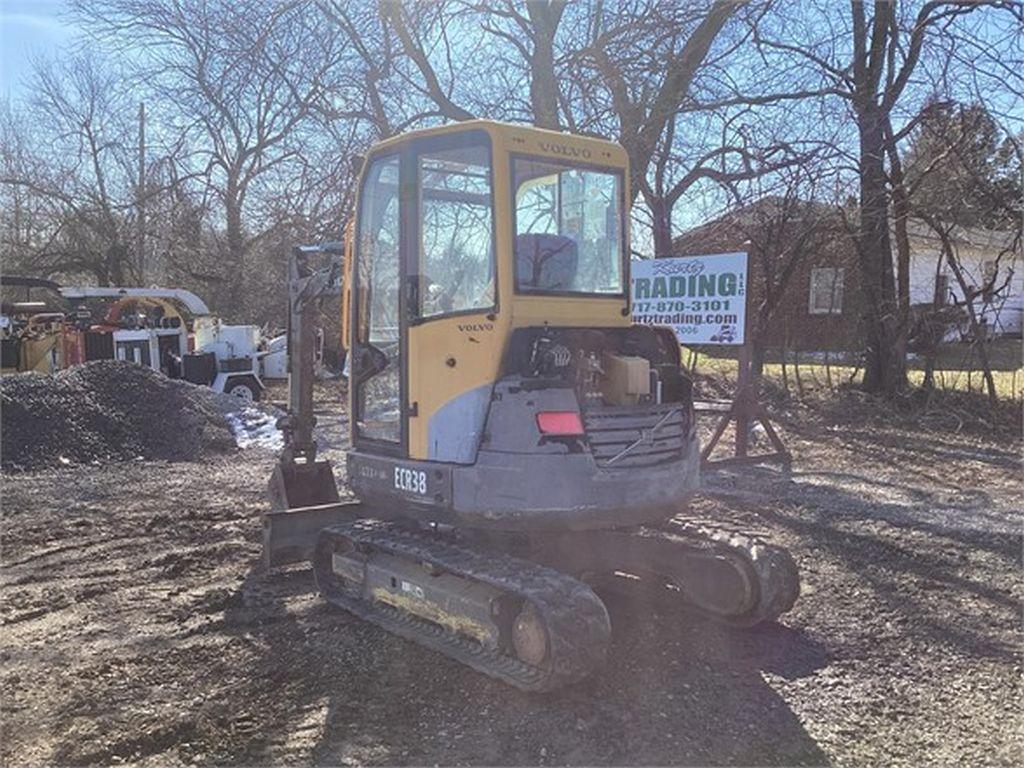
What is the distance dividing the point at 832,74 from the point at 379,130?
8518 millimetres

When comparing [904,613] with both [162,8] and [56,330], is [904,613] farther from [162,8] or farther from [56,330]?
[162,8]

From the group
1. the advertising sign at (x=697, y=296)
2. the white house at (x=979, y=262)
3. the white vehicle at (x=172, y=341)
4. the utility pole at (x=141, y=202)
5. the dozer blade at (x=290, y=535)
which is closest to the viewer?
the dozer blade at (x=290, y=535)

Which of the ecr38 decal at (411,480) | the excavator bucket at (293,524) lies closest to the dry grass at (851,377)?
the excavator bucket at (293,524)

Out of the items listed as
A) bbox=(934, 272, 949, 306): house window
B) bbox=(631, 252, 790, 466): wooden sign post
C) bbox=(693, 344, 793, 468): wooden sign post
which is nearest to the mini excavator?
bbox=(693, 344, 793, 468): wooden sign post

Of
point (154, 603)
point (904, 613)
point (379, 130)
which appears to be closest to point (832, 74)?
point (379, 130)

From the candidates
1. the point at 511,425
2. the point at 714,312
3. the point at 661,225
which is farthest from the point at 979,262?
the point at 511,425

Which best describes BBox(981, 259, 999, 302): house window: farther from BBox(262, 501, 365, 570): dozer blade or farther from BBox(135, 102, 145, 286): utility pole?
BBox(135, 102, 145, 286): utility pole

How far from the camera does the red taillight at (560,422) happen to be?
4.23 m

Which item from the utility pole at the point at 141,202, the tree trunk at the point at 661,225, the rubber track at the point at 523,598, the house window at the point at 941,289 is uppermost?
the utility pole at the point at 141,202

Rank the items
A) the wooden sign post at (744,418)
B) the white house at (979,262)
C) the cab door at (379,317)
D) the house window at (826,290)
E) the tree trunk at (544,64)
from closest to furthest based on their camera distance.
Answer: the cab door at (379,317)
the wooden sign post at (744,418)
the white house at (979,262)
the house window at (826,290)
the tree trunk at (544,64)

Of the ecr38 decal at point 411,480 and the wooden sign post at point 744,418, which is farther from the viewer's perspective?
the wooden sign post at point 744,418

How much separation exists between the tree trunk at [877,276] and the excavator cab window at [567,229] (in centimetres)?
971

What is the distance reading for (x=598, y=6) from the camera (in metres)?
14.3

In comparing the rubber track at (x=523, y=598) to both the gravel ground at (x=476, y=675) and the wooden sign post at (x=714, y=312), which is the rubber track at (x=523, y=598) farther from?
the wooden sign post at (x=714, y=312)
